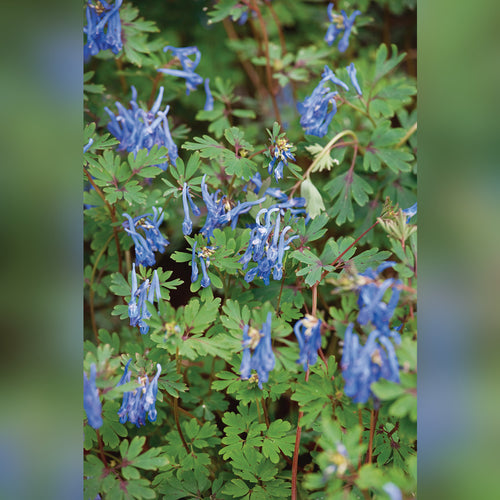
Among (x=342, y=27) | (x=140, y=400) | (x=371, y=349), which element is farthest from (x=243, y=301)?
(x=342, y=27)

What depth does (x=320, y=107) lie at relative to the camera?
37.8 inches

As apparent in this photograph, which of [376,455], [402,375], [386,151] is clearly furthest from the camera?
[386,151]

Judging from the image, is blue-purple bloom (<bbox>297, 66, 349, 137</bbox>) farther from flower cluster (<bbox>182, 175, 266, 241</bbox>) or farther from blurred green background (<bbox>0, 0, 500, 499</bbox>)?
blurred green background (<bbox>0, 0, 500, 499</bbox>)

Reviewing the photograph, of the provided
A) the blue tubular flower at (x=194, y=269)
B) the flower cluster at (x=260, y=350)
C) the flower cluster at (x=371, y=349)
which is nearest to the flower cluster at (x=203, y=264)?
the blue tubular flower at (x=194, y=269)

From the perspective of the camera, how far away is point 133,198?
849 mm

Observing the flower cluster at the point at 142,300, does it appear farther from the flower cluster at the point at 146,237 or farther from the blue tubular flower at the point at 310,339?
the blue tubular flower at the point at 310,339

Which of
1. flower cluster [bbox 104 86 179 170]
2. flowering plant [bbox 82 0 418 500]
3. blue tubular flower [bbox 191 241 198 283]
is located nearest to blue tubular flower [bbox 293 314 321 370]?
flowering plant [bbox 82 0 418 500]

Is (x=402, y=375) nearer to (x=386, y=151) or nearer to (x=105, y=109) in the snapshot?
(x=386, y=151)

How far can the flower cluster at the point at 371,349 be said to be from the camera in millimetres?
554
